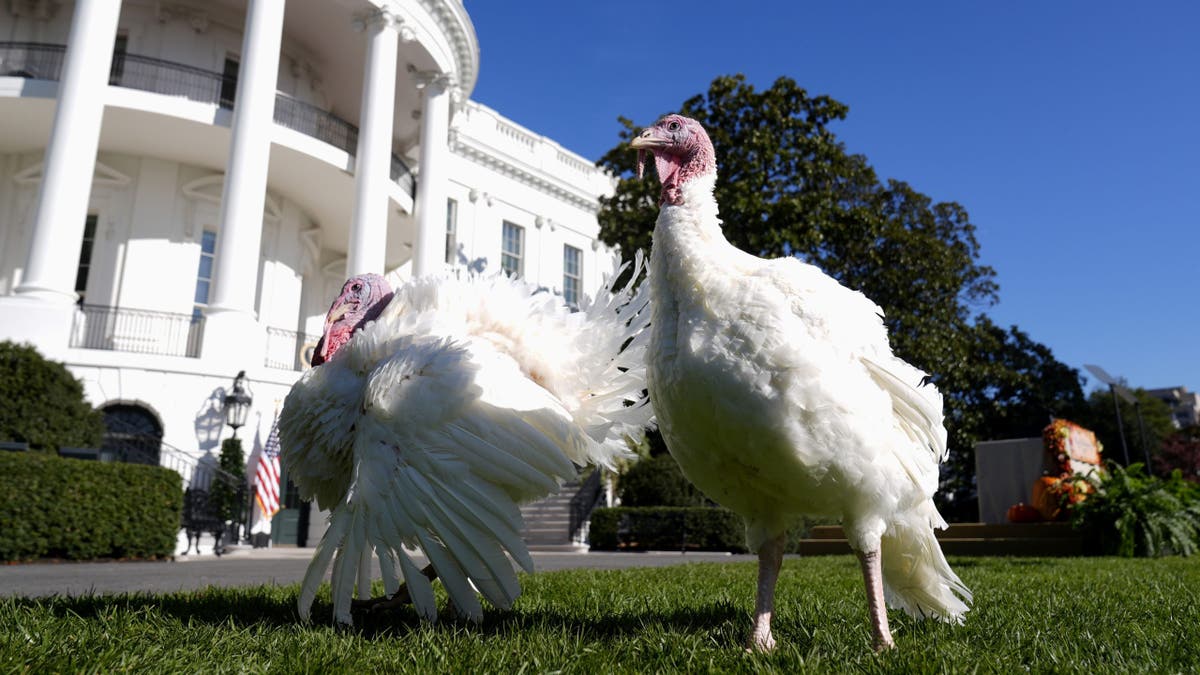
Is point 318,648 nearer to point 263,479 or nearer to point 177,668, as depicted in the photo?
point 177,668

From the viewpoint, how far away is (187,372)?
16.8 meters

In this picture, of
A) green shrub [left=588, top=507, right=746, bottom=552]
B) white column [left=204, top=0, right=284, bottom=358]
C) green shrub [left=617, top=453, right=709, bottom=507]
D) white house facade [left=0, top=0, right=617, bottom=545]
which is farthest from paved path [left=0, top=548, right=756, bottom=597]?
green shrub [left=617, top=453, right=709, bottom=507]

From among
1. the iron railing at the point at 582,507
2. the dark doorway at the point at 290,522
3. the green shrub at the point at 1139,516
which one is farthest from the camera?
the iron railing at the point at 582,507

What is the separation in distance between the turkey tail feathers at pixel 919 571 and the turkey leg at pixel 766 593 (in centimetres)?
47

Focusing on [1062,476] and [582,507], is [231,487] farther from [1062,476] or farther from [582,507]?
[1062,476]

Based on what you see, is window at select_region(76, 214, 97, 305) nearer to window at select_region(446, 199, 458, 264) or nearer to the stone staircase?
window at select_region(446, 199, 458, 264)

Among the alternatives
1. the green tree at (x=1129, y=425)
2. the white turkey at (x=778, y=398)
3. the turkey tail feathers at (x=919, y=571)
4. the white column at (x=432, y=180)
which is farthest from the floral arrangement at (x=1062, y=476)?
the green tree at (x=1129, y=425)

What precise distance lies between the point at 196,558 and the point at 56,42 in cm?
1500

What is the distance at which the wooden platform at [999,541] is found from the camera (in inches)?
433

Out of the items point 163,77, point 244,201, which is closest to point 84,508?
point 244,201

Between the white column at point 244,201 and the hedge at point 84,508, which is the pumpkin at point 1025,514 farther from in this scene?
the white column at point 244,201

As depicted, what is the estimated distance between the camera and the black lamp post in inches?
641

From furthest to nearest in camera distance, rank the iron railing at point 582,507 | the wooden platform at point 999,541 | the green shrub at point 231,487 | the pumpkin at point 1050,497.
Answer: the iron railing at point 582,507 < the green shrub at point 231,487 < the pumpkin at point 1050,497 < the wooden platform at point 999,541

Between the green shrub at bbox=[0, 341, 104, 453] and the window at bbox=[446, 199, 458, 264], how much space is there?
14.4 m
